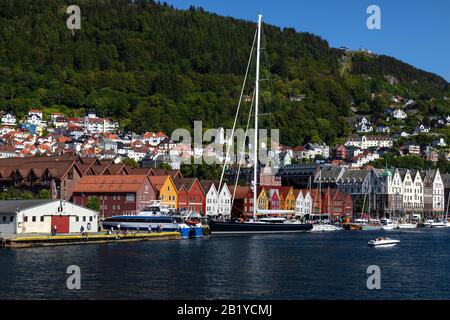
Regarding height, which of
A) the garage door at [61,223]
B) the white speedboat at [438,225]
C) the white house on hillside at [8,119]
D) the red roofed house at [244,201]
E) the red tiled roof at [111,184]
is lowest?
the white speedboat at [438,225]

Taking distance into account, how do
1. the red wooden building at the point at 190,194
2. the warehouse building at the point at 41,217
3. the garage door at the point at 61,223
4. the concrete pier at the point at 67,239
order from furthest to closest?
the red wooden building at the point at 190,194
the garage door at the point at 61,223
the warehouse building at the point at 41,217
the concrete pier at the point at 67,239

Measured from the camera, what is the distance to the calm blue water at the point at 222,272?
118 feet

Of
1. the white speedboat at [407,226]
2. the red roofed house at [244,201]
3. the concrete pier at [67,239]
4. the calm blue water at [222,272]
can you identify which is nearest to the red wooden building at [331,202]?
the white speedboat at [407,226]

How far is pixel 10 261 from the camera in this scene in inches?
1870

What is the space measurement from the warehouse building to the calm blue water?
7787 millimetres

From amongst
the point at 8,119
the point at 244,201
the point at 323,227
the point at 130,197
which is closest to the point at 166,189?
the point at 130,197

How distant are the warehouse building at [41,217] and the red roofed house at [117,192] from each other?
23563 mm

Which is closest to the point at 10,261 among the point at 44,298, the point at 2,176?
the point at 44,298

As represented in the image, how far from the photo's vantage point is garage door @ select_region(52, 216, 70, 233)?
68.5 meters

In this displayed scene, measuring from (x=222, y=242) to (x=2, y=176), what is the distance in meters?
44.9

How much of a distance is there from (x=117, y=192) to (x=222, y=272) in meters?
53.5

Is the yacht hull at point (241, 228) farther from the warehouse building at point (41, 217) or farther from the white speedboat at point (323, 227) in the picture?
the white speedboat at point (323, 227)

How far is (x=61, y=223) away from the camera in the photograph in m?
69.0
